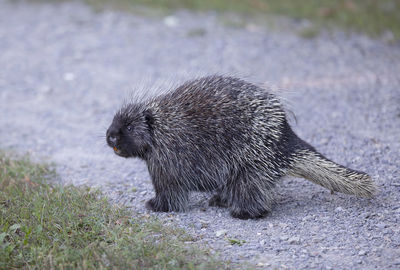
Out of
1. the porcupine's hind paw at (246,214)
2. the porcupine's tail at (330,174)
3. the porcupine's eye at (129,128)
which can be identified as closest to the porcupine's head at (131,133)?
the porcupine's eye at (129,128)

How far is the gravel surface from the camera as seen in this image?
14.7 feet

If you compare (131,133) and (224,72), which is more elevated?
(224,72)

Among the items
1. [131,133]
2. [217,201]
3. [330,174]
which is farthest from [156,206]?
[330,174]

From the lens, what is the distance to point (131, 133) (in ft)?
16.7

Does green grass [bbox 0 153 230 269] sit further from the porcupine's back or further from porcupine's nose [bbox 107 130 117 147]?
the porcupine's back

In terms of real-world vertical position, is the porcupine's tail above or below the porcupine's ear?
below

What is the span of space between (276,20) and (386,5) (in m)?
2.84

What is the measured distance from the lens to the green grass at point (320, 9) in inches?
446

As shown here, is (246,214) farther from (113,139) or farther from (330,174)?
(113,139)

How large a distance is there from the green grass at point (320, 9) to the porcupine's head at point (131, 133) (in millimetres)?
6882

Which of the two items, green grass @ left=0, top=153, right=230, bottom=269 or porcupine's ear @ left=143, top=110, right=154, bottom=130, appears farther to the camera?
porcupine's ear @ left=143, top=110, right=154, bottom=130

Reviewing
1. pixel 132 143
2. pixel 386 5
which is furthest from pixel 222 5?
pixel 132 143

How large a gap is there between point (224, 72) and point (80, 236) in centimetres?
369

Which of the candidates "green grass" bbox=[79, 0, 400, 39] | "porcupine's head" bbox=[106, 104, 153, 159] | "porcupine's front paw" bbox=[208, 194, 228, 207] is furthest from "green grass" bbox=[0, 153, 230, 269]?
"green grass" bbox=[79, 0, 400, 39]
